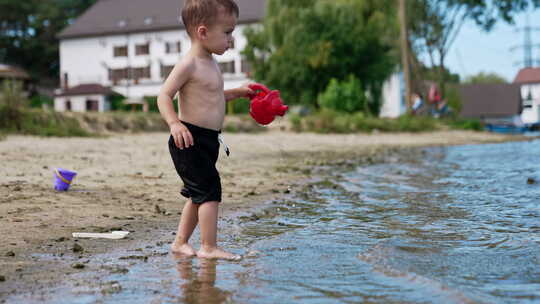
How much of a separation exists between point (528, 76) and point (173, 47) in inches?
1933

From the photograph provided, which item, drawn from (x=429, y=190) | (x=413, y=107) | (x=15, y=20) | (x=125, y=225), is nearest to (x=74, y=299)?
(x=125, y=225)

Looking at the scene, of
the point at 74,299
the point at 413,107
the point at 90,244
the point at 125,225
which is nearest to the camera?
the point at 74,299

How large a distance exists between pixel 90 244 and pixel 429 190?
4.16 metres

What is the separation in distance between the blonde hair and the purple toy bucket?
267 cm

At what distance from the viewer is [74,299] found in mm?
2611

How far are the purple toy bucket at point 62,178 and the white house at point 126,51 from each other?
142 feet

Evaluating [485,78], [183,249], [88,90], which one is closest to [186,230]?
[183,249]

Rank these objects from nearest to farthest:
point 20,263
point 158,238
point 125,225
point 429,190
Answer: point 20,263, point 158,238, point 125,225, point 429,190

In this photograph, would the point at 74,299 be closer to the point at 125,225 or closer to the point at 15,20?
the point at 125,225

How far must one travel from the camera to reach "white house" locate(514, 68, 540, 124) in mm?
71625

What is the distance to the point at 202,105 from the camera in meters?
3.62

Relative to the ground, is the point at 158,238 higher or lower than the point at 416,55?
lower

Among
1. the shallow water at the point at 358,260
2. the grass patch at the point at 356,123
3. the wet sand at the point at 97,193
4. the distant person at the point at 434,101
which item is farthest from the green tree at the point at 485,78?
the shallow water at the point at 358,260

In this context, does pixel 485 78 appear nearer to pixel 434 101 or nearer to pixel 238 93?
pixel 434 101
